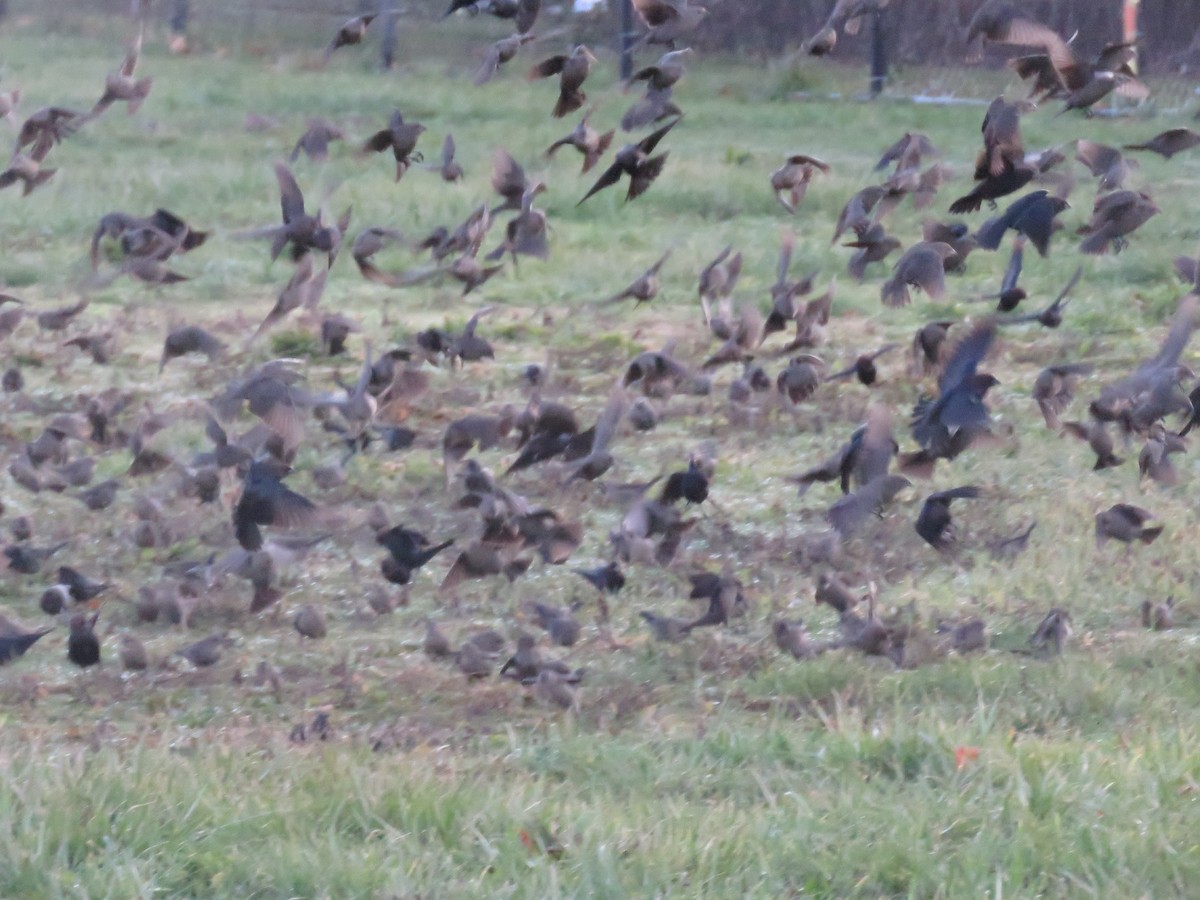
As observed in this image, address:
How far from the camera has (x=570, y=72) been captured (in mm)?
3961

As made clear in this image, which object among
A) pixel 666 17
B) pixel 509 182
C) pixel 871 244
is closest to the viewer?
pixel 666 17

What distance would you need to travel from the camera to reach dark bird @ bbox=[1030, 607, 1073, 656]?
4168 millimetres

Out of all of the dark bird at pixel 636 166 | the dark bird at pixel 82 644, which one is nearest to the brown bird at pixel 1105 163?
the dark bird at pixel 636 166

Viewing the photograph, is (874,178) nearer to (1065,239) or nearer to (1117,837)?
(1065,239)

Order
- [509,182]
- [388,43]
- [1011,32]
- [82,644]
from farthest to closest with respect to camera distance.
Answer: [388,43] → [509,182] → [82,644] → [1011,32]

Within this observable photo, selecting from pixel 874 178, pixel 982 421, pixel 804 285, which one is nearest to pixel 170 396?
pixel 804 285

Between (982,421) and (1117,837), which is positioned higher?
(982,421)

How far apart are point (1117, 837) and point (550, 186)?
878 centimetres

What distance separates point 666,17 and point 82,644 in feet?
6.52

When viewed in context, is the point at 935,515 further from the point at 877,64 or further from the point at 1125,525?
the point at 877,64

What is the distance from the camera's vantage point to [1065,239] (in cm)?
949

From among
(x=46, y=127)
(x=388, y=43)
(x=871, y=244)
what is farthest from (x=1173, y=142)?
(x=388, y=43)

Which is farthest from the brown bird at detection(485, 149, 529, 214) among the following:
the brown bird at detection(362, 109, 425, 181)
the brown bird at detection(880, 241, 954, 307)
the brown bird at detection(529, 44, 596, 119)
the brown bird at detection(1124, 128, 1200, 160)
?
the brown bird at detection(1124, 128, 1200, 160)

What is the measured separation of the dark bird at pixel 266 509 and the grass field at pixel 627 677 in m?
0.44
